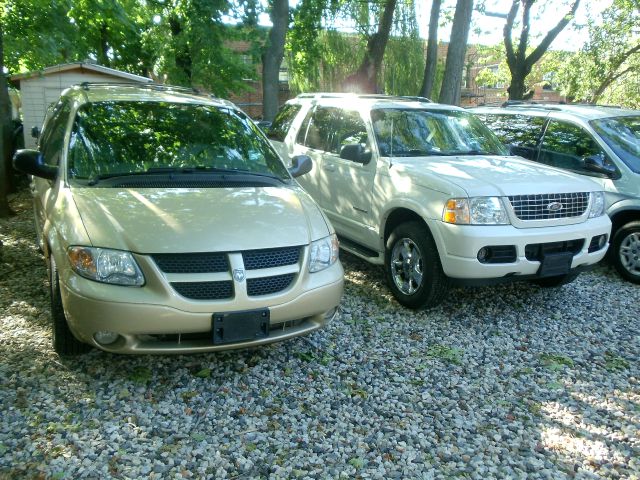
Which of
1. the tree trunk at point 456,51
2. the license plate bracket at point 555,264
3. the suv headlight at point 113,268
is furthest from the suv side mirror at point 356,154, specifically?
the tree trunk at point 456,51

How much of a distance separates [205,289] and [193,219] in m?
0.49

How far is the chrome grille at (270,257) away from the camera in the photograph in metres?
3.35

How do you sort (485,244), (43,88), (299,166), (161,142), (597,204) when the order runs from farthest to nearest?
(43,88)
(597,204)
(299,166)
(485,244)
(161,142)

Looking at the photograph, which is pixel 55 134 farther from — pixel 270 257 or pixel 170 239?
pixel 270 257

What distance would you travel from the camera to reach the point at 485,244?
4.45 m

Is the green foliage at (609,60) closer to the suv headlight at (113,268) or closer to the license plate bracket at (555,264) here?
the license plate bracket at (555,264)

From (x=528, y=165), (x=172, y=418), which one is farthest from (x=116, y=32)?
(x=172, y=418)

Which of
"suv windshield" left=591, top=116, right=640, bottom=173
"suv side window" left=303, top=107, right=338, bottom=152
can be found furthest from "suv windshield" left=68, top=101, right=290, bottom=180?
"suv windshield" left=591, top=116, right=640, bottom=173

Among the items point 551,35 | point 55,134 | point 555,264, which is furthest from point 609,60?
point 55,134

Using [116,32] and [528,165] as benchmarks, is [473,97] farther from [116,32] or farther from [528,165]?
[528,165]

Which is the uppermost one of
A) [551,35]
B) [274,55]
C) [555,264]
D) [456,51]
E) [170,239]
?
[551,35]

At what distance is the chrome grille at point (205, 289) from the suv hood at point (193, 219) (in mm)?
203

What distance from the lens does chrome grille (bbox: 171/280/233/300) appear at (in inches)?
125

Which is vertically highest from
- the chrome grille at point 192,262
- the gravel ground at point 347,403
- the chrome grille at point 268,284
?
the chrome grille at point 192,262
